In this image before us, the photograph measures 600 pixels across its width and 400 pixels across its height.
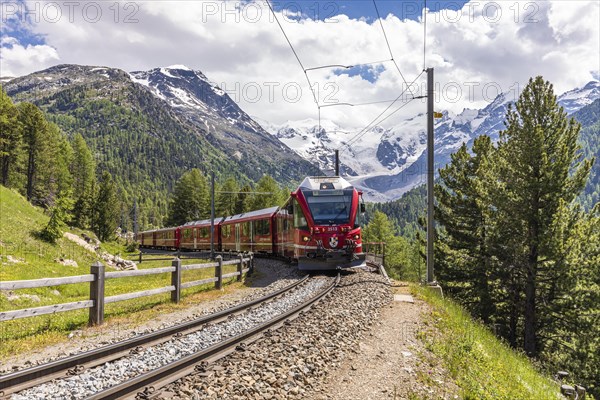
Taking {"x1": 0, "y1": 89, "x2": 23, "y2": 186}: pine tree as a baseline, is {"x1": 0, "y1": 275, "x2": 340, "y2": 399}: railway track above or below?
below

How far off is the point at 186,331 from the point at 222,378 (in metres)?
3.33

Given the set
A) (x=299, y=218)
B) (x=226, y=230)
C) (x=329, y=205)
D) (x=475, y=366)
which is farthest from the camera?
(x=226, y=230)

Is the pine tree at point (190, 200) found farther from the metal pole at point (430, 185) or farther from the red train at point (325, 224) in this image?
the metal pole at point (430, 185)

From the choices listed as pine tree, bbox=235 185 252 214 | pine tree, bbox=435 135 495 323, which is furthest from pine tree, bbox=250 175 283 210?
pine tree, bbox=435 135 495 323

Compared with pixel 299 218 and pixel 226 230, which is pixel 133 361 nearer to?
pixel 299 218

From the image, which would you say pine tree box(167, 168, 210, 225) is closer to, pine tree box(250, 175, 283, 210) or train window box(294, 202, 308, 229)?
pine tree box(250, 175, 283, 210)

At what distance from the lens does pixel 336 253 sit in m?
18.2

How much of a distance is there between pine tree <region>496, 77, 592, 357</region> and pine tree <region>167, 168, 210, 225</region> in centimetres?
6300

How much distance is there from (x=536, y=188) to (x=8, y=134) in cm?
5513

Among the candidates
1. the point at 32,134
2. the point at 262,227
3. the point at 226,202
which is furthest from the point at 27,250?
the point at 226,202

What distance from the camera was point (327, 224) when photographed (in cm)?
1853

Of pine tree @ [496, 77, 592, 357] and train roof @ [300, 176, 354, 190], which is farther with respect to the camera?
→ pine tree @ [496, 77, 592, 357]

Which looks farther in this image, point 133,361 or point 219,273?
point 219,273

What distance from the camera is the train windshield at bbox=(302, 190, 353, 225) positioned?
736 inches
